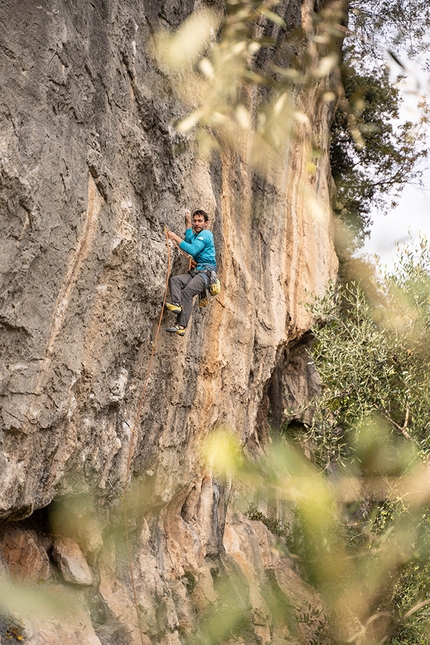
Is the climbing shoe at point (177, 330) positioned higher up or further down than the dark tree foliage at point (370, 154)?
further down

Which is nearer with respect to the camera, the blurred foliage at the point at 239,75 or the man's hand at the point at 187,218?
the blurred foliage at the point at 239,75

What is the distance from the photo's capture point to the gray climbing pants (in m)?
10.2

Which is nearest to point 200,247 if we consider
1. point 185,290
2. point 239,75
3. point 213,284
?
point 213,284

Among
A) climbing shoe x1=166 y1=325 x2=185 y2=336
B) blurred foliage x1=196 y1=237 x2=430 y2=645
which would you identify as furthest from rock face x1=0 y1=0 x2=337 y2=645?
blurred foliage x1=196 y1=237 x2=430 y2=645

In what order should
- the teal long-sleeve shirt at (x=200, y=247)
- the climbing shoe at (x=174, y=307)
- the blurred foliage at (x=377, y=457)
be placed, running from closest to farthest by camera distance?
the climbing shoe at (x=174, y=307) < the teal long-sleeve shirt at (x=200, y=247) < the blurred foliage at (x=377, y=457)

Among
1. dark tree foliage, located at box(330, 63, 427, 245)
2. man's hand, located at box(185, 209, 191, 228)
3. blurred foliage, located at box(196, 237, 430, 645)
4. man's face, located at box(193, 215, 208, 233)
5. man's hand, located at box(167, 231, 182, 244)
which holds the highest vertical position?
dark tree foliage, located at box(330, 63, 427, 245)

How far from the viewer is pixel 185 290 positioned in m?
10.3

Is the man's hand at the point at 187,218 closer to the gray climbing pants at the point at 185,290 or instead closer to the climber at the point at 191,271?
the climber at the point at 191,271

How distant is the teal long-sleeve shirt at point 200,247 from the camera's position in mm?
10414

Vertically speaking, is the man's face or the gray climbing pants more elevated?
the man's face

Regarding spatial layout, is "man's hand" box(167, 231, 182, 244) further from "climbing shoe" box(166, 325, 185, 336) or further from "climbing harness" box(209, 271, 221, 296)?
"climbing shoe" box(166, 325, 185, 336)

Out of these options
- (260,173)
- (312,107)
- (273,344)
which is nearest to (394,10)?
(312,107)

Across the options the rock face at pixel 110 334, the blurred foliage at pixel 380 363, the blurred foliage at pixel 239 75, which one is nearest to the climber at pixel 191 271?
the rock face at pixel 110 334

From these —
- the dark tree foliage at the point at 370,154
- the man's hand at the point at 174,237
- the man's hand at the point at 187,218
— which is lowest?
the man's hand at the point at 174,237
